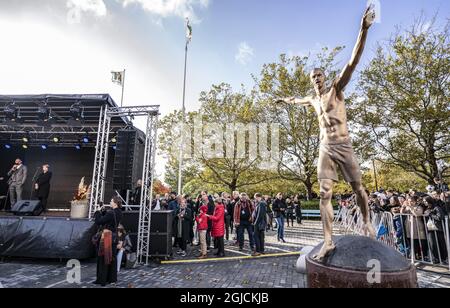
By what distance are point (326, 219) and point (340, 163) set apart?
2.97 ft

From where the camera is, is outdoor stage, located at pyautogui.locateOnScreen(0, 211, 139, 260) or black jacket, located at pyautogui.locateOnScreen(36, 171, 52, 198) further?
black jacket, located at pyautogui.locateOnScreen(36, 171, 52, 198)

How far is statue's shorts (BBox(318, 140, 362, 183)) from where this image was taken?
421cm

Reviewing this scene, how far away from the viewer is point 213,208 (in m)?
9.96

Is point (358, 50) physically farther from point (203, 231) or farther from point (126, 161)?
point (126, 161)

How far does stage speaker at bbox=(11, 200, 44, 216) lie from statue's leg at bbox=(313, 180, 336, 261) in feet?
32.9

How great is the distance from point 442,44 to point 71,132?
21645mm

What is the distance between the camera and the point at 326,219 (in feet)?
13.4

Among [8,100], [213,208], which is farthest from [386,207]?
[8,100]

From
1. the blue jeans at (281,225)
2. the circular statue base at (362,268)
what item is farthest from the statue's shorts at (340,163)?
the blue jeans at (281,225)

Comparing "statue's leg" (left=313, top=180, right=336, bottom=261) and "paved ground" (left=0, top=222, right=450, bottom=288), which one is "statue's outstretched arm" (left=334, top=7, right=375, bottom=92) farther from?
"paved ground" (left=0, top=222, right=450, bottom=288)

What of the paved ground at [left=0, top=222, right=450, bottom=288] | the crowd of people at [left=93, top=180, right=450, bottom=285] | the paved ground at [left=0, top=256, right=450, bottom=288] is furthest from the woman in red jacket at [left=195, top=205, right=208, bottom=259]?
the paved ground at [left=0, top=256, right=450, bottom=288]

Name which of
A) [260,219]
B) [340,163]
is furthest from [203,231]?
[340,163]

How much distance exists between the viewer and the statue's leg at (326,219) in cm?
389
